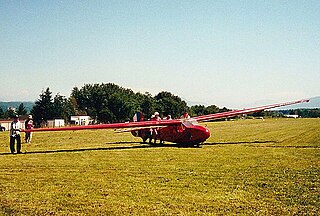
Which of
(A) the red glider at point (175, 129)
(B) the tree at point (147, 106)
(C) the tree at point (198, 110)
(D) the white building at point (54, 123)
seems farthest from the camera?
(C) the tree at point (198, 110)

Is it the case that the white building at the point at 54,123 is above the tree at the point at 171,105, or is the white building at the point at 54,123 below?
below

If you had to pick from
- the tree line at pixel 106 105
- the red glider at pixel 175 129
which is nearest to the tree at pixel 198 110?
the tree line at pixel 106 105

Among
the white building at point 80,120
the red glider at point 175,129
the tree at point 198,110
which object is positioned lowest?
the red glider at point 175,129

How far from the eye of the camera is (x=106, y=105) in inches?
4432

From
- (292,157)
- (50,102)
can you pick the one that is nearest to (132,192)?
(292,157)

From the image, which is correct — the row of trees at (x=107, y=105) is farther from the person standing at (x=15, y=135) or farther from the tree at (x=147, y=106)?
the person standing at (x=15, y=135)

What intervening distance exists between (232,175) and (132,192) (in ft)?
11.4

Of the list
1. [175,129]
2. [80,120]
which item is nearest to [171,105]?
[80,120]

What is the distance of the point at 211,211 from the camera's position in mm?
6770

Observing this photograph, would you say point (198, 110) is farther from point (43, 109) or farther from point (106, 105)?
point (43, 109)

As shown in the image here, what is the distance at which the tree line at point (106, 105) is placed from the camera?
8750 cm

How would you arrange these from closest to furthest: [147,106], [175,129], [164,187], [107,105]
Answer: [164,187], [175,129], [107,105], [147,106]

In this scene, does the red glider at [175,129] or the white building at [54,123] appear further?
the white building at [54,123]

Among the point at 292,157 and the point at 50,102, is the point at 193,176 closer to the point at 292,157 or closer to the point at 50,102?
the point at 292,157
